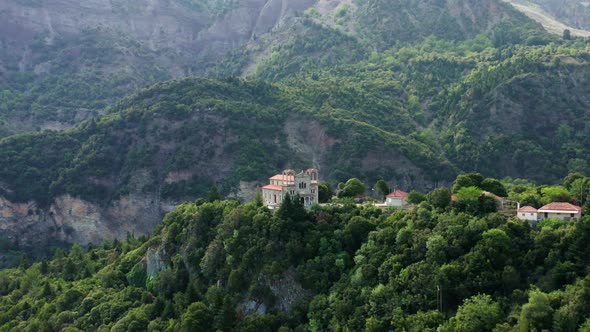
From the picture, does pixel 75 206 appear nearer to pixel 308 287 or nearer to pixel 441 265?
pixel 308 287

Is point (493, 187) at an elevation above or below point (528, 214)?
above

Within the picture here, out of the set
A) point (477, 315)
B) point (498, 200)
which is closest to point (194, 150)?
point (498, 200)

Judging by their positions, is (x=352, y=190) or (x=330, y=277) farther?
(x=352, y=190)

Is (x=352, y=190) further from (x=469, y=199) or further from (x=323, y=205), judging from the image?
(x=469, y=199)

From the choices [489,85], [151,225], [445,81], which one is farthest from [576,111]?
[151,225]

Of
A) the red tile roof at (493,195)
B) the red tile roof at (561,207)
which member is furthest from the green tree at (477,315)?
the red tile roof at (493,195)

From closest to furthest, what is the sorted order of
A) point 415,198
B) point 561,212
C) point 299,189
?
point 561,212, point 415,198, point 299,189
